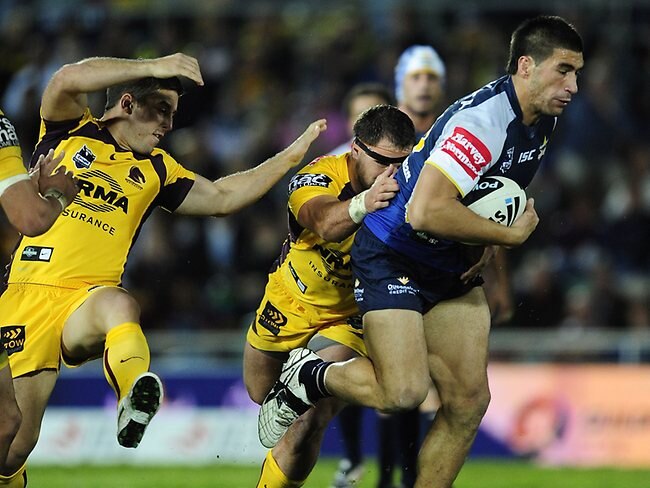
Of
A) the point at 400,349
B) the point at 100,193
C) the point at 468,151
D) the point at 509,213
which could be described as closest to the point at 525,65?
the point at 468,151

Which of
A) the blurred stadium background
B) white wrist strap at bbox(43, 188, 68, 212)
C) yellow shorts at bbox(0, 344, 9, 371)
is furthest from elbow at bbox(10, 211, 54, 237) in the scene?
the blurred stadium background

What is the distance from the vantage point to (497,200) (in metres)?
7.15

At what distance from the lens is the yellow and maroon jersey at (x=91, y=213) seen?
7.70 meters

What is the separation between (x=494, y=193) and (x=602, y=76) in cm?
963

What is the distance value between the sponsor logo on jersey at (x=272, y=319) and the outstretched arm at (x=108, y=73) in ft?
5.41

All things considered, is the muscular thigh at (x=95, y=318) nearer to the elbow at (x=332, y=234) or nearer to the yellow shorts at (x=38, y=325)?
the yellow shorts at (x=38, y=325)

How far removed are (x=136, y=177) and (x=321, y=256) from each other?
1.24 metres

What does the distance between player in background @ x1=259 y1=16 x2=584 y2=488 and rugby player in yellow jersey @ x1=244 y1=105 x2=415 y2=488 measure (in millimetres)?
216

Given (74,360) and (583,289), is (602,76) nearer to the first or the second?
(583,289)

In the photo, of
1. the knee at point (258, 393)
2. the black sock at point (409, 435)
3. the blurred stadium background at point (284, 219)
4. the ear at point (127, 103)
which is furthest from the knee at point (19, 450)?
the blurred stadium background at point (284, 219)

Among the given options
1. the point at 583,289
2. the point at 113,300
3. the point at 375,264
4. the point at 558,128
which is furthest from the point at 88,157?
the point at 558,128

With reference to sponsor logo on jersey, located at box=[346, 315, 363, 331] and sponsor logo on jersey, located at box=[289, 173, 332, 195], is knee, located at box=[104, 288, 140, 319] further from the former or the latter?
sponsor logo on jersey, located at box=[346, 315, 363, 331]

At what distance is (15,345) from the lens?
300 inches

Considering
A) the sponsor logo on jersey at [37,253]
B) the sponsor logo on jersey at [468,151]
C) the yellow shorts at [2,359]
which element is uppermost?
the sponsor logo on jersey at [468,151]
